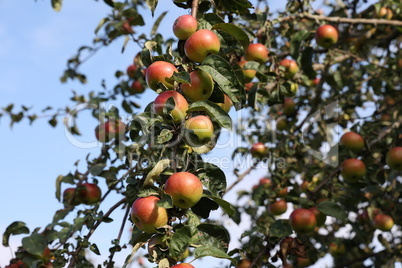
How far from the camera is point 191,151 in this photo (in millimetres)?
1673

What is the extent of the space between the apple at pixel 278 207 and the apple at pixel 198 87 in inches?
79.0

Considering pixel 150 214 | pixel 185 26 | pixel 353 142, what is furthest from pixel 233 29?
pixel 353 142

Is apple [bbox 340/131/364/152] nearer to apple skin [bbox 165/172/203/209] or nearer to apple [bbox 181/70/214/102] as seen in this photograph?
apple [bbox 181/70/214/102]

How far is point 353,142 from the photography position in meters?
3.32

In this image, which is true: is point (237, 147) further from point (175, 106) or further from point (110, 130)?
point (175, 106)

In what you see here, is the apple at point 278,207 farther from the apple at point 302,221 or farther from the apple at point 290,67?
the apple at point 290,67

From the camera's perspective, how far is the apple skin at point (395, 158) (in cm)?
→ 319

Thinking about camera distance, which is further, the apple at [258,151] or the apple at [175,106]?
the apple at [258,151]

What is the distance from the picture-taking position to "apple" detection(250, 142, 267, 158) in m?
3.81

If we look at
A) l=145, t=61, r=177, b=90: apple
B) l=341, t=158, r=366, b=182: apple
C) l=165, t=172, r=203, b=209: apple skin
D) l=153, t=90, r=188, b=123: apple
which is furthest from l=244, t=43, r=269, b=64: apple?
l=165, t=172, r=203, b=209: apple skin

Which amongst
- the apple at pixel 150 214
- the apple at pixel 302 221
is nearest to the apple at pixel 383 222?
the apple at pixel 302 221

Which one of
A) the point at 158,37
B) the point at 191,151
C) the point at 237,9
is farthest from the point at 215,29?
the point at 158,37

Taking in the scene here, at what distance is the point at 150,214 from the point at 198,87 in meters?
0.50

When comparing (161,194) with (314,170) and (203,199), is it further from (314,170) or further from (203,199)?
(314,170)
